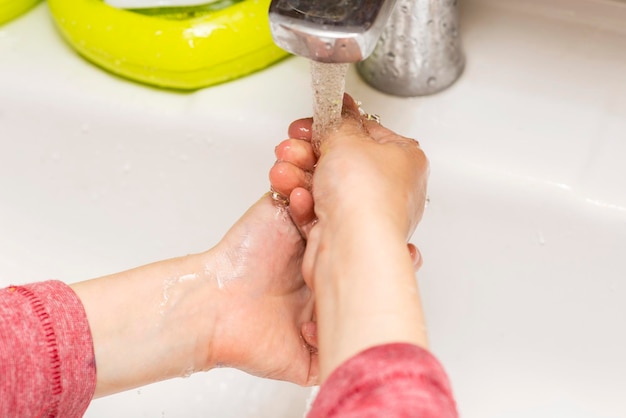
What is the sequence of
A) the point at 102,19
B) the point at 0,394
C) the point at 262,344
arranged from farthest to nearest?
the point at 102,19
the point at 262,344
the point at 0,394

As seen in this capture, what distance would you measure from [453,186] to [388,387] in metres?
0.28

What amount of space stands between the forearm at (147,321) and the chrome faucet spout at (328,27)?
0.68 ft

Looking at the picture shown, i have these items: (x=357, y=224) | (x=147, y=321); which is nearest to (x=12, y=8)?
(x=147, y=321)

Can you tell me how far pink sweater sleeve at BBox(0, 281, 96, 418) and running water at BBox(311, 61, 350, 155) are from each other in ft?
0.65

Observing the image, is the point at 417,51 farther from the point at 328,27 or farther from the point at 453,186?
the point at 328,27

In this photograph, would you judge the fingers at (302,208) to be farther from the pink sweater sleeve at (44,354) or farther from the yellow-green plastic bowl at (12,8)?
the yellow-green plastic bowl at (12,8)

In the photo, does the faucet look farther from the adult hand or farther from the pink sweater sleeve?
the pink sweater sleeve

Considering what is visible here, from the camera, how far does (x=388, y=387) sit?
363mm

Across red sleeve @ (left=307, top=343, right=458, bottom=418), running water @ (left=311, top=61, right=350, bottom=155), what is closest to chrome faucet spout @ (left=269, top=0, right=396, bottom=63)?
running water @ (left=311, top=61, right=350, bottom=155)

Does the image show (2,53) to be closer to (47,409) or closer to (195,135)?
(195,135)

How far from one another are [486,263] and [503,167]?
0.27 ft

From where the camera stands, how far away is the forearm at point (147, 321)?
1.74 feet

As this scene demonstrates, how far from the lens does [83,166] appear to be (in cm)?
74

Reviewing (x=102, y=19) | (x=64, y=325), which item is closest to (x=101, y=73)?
(x=102, y=19)
